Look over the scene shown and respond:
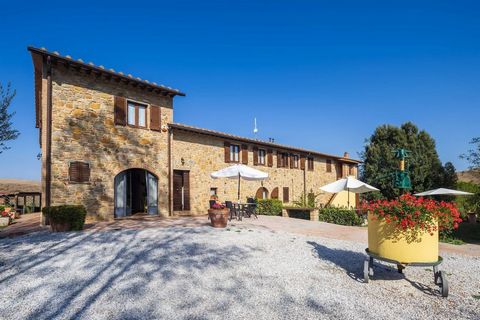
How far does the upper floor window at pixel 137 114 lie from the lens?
12648 millimetres

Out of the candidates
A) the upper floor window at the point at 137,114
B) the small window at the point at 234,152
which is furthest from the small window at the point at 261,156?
the upper floor window at the point at 137,114

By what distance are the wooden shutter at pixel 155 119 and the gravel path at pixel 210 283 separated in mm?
6929

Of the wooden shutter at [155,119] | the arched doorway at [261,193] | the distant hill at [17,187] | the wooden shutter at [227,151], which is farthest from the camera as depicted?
the distant hill at [17,187]

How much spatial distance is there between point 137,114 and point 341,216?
A: 1051 cm

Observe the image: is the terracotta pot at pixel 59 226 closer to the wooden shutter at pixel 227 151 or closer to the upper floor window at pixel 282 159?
the wooden shutter at pixel 227 151

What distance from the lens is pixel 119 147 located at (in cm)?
1202

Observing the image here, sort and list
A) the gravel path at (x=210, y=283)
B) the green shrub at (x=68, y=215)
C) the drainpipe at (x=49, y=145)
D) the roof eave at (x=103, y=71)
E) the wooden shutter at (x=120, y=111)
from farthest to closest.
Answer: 1. the wooden shutter at (x=120, y=111)
2. the drainpipe at (x=49, y=145)
3. the roof eave at (x=103, y=71)
4. the green shrub at (x=68, y=215)
5. the gravel path at (x=210, y=283)

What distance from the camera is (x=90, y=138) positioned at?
11250mm

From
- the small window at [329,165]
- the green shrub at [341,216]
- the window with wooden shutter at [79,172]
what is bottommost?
the green shrub at [341,216]

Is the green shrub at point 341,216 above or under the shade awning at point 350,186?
under

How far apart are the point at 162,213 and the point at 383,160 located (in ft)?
62.9

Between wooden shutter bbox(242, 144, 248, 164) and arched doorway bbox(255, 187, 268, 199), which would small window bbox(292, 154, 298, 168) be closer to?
arched doorway bbox(255, 187, 268, 199)

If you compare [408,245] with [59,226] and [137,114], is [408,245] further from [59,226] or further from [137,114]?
[137,114]

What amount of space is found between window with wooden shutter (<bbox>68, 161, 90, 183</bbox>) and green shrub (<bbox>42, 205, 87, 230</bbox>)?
2164 millimetres
